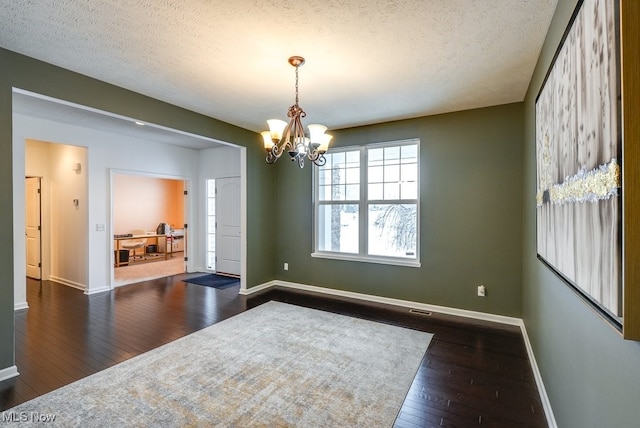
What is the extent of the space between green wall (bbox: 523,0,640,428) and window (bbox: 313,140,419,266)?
1.73 metres

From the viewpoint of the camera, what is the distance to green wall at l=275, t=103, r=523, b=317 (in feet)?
12.2

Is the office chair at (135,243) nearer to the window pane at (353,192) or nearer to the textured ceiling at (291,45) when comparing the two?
the textured ceiling at (291,45)

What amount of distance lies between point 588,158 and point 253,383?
8.28 feet

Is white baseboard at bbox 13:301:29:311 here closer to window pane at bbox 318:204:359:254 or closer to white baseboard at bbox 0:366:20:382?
white baseboard at bbox 0:366:20:382

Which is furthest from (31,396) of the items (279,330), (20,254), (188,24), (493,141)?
(493,141)

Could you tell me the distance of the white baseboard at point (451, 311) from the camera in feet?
7.14

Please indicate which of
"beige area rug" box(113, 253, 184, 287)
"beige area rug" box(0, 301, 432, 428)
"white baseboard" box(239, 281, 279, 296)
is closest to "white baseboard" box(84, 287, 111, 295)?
"beige area rug" box(113, 253, 184, 287)

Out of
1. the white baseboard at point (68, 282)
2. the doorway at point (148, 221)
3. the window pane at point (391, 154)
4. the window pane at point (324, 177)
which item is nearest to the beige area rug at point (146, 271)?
the doorway at point (148, 221)

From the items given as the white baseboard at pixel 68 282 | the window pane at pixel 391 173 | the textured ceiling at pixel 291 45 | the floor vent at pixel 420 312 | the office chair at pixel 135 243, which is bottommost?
the floor vent at pixel 420 312

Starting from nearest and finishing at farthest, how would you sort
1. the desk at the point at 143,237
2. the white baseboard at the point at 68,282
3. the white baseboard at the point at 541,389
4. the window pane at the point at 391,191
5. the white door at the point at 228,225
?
the white baseboard at the point at 541,389 → the window pane at the point at 391,191 → the white baseboard at the point at 68,282 → the white door at the point at 228,225 → the desk at the point at 143,237

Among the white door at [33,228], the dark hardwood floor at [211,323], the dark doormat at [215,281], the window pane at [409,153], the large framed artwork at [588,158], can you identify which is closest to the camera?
the large framed artwork at [588,158]

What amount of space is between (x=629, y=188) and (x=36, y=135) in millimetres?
6375

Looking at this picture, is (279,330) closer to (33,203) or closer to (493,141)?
(493,141)

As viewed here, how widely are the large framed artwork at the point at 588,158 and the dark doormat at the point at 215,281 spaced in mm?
5005
